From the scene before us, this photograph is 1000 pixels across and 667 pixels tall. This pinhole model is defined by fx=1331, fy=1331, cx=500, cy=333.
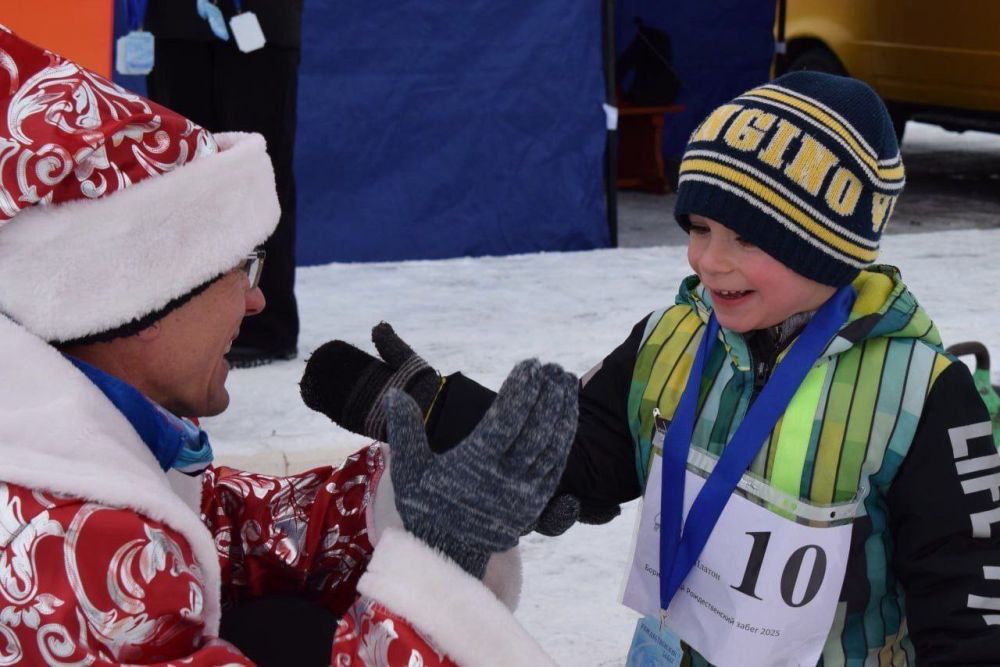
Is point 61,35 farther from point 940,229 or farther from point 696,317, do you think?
point 940,229

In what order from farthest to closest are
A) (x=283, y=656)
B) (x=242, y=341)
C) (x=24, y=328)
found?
1. (x=242, y=341)
2. (x=283, y=656)
3. (x=24, y=328)

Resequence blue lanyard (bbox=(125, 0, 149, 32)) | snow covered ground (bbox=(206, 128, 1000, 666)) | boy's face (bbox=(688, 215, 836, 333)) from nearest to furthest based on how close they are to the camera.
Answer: boy's face (bbox=(688, 215, 836, 333)), snow covered ground (bbox=(206, 128, 1000, 666)), blue lanyard (bbox=(125, 0, 149, 32))

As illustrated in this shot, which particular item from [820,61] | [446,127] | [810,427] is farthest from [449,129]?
[810,427]

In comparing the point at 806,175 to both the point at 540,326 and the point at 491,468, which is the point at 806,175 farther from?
the point at 540,326

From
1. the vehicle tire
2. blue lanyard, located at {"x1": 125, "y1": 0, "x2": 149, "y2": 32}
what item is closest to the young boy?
blue lanyard, located at {"x1": 125, "y1": 0, "x2": 149, "y2": 32}

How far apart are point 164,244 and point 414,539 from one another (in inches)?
15.8

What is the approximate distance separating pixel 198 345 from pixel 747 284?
2.34 feet

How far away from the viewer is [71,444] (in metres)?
1.26

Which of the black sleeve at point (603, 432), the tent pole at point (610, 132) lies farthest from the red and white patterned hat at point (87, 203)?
the tent pole at point (610, 132)

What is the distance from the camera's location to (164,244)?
1385 millimetres

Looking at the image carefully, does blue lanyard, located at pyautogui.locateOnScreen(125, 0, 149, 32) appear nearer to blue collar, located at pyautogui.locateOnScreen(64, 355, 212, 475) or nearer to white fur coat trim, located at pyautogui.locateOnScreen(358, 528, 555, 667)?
blue collar, located at pyautogui.locateOnScreen(64, 355, 212, 475)

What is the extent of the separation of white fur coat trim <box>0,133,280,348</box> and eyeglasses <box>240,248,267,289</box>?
40mm

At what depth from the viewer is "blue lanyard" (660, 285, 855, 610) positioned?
1701mm

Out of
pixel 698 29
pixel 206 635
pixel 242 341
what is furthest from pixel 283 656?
pixel 698 29
